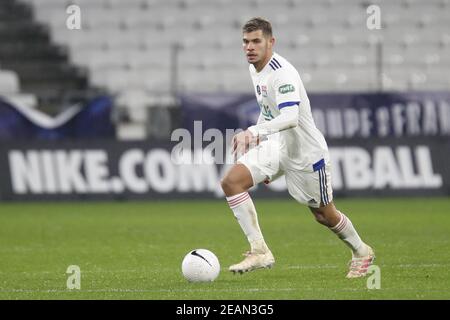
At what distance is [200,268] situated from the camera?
952cm

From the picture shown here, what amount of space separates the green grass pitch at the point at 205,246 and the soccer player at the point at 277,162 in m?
0.39

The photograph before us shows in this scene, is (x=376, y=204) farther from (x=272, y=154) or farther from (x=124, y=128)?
(x=272, y=154)

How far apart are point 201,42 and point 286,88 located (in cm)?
1678

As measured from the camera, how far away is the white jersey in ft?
32.6

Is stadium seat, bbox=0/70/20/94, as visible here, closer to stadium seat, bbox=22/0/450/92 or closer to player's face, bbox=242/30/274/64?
stadium seat, bbox=22/0/450/92

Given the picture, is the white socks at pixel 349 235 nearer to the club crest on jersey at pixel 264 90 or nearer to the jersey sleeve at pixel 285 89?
the jersey sleeve at pixel 285 89

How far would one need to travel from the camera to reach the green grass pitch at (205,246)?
29.6 feet

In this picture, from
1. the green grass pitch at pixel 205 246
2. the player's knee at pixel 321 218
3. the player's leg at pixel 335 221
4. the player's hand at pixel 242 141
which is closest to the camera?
the green grass pitch at pixel 205 246

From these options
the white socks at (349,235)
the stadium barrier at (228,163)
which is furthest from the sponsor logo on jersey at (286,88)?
the stadium barrier at (228,163)

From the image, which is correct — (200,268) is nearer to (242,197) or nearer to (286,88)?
(242,197)

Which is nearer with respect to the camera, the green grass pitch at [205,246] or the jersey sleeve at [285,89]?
the green grass pitch at [205,246]

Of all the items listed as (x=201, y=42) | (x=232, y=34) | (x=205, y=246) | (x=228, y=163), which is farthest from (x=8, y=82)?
(x=205, y=246)
